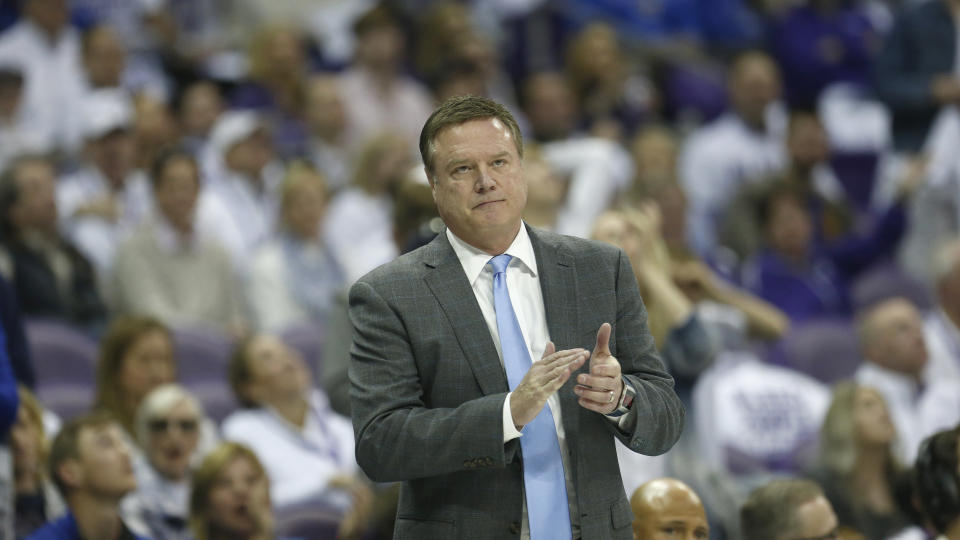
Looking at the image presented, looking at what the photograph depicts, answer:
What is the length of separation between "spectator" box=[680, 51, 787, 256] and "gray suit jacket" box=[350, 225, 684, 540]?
235 inches

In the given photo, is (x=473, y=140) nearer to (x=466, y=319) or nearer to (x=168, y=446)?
(x=466, y=319)

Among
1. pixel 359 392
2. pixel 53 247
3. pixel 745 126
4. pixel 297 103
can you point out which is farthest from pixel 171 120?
pixel 359 392

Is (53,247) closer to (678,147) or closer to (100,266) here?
(100,266)

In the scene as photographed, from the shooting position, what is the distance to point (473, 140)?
2578mm

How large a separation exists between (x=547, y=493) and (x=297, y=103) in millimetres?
6438

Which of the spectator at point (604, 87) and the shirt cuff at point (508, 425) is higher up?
the spectator at point (604, 87)

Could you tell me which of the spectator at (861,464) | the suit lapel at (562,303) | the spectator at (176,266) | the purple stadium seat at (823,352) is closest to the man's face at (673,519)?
the suit lapel at (562,303)

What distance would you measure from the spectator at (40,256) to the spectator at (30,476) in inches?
64.6

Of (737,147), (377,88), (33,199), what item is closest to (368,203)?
(377,88)

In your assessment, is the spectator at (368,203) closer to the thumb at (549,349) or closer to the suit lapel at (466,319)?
the suit lapel at (466,319)

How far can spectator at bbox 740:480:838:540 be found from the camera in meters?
3.90

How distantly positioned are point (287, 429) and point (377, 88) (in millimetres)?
3554

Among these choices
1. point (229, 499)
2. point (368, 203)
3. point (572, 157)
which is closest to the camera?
point (229, 499)

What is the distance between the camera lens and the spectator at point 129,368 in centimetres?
536
